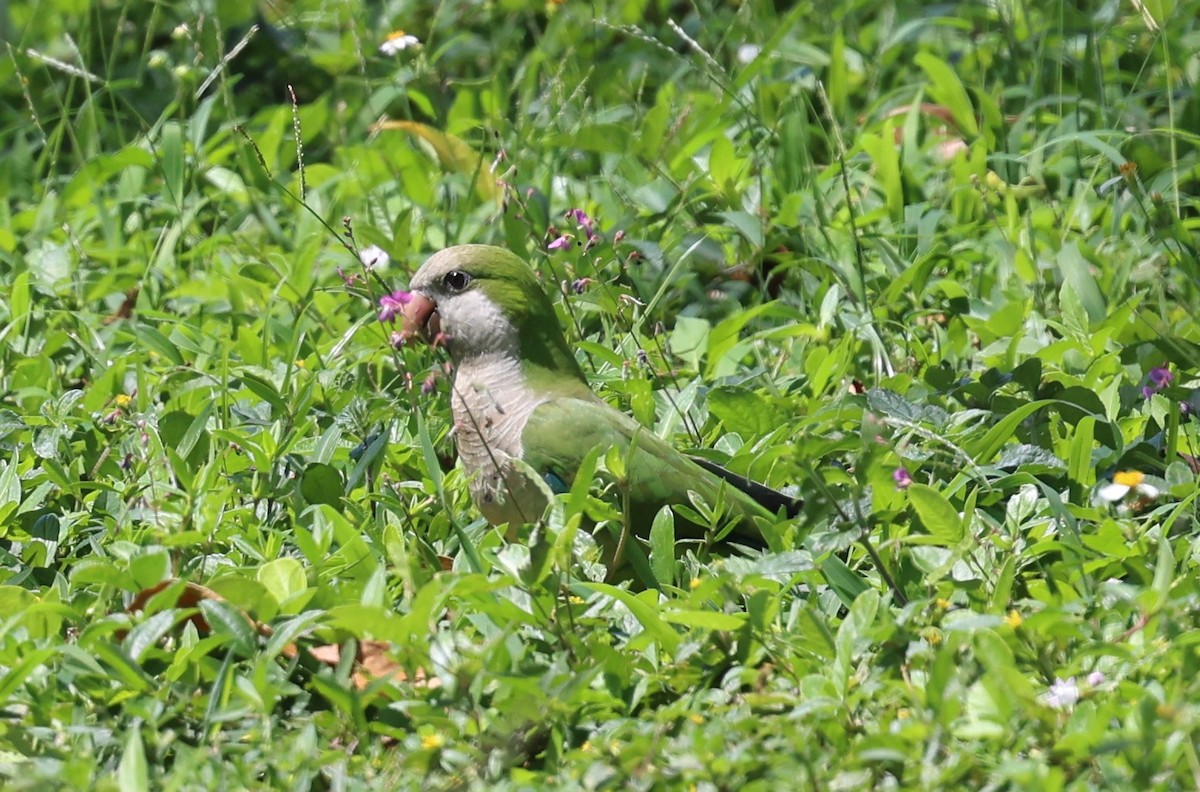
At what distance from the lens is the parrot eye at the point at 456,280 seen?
373 cm

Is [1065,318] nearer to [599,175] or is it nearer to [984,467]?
[984,467]

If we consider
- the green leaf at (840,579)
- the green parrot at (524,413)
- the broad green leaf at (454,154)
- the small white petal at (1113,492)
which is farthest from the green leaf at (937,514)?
the broad green leaf at (454,154)

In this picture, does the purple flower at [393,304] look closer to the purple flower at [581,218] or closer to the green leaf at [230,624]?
the purple flower at [581,218]

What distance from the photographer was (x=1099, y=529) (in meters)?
3.17

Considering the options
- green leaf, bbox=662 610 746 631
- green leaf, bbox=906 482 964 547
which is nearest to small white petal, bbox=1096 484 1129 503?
green leaf, bbox=906 482 964 547

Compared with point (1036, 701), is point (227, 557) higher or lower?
lower

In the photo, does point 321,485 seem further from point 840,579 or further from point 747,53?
point 747,53

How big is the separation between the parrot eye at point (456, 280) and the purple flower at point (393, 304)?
0.10 metres

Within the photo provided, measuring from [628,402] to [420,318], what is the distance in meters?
0.60

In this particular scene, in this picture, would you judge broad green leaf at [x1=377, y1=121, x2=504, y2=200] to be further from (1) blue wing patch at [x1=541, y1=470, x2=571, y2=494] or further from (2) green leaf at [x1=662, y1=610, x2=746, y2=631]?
(2) green leaf at [x1=662, y1=610, x2=746, y2=631]

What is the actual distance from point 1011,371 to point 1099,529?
735 mm

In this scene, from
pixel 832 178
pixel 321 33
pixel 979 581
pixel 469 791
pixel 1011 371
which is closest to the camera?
pixel 469 791

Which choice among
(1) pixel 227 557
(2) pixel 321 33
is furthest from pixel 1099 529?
(2) pixel 321 33

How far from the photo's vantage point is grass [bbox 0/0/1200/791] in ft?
8.75
